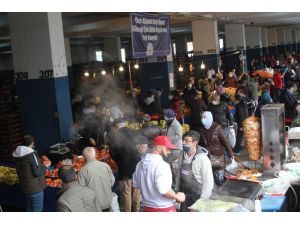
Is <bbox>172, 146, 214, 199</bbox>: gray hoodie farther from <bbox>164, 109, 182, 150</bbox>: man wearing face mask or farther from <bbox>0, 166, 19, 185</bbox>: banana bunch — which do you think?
<bbox>0, 166, 19, 185</bbox>: banana bunch

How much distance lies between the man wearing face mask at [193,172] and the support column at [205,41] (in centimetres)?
1326

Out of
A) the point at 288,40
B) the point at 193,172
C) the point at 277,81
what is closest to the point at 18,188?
the point at 193,172

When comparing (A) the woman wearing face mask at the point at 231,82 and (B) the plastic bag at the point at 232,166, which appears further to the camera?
(A) the woman wearing face mask at the point at 231,82

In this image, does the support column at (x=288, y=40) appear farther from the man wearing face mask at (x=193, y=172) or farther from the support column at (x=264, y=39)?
the man wearing face mask at (x=193, y=172)

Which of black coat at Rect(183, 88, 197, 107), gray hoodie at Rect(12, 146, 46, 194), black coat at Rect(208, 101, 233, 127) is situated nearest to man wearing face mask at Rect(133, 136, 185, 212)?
gray hoodie at Rect(12, 146, 46, 194)

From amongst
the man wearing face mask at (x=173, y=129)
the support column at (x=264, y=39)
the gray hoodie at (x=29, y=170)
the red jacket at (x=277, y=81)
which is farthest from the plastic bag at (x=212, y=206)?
the support column at (x=264, y=39)

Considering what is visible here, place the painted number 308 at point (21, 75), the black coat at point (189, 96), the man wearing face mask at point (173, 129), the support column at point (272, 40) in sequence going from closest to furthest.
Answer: the man wearing face mask at point (173, 129) → the painted number 308 at point (21, 75) → the black coat at point (189, 96) → the support column at point (272, 40)

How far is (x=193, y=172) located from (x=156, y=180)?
2.16 ft

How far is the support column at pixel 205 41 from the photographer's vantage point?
18.2 meters

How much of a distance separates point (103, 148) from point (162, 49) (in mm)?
3547

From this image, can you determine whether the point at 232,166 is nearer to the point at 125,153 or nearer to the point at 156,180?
the point at 125,153

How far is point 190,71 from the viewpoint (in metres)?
21.5

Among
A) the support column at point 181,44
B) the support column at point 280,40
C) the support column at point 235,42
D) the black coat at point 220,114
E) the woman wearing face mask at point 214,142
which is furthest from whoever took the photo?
the support column at point 181,44

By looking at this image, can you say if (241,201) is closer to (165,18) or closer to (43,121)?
(43,121)
